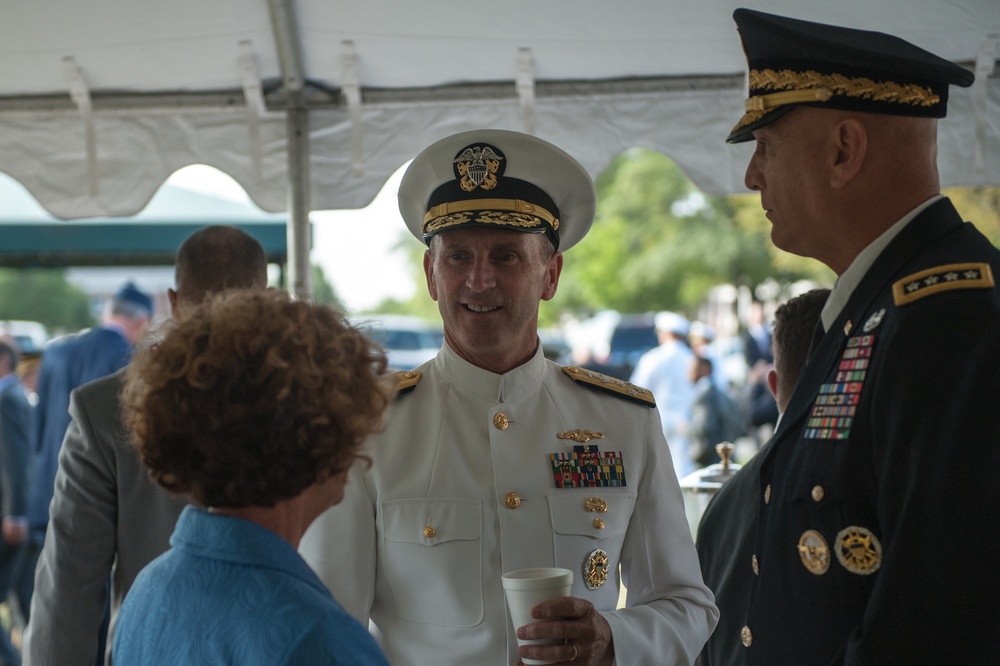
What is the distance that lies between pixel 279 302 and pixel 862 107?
106 cm

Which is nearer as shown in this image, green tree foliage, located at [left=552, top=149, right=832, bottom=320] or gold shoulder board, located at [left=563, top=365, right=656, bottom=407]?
gold shoulder board, located at [left=563, top=365, right=656, bottom=407]

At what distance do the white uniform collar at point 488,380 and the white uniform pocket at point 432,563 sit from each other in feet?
1.06

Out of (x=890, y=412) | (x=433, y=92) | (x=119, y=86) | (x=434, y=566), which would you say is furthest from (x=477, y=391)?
(x=119, y=86)

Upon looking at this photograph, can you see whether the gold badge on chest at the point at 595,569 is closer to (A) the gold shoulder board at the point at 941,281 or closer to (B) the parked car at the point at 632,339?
(A) the gold shoulder board at the point at 941,281

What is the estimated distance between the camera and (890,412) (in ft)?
5.05

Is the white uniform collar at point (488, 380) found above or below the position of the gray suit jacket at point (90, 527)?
above

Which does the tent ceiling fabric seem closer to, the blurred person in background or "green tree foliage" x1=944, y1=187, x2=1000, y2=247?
the blurred person in background

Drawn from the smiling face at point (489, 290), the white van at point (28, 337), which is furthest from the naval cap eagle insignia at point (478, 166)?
the white van at point (28, 337)

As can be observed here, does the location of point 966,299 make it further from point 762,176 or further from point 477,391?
point 477,391

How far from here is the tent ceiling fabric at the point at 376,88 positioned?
11.4 ft

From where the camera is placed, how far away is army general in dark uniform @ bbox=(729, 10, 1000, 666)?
1.44 meters

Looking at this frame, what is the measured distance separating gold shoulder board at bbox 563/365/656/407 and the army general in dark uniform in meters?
0.63

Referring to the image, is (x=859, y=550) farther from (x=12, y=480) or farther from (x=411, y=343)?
(x=411, y=343)

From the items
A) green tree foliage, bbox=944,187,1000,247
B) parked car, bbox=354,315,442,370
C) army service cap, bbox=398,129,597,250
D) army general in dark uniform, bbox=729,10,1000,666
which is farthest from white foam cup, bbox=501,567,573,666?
parked car, bbox=354,315,442,370
